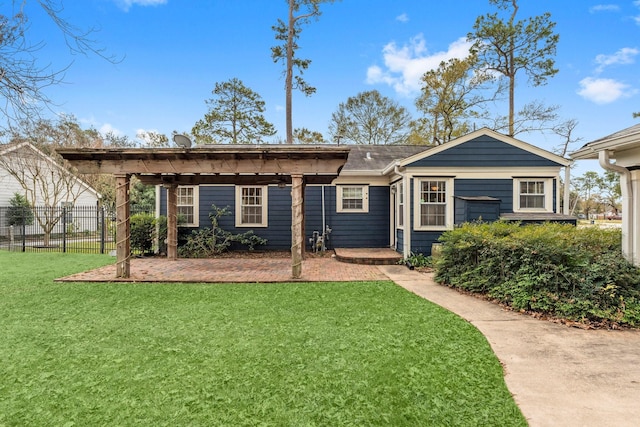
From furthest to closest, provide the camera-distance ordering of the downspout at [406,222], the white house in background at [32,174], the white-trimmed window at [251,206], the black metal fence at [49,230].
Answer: the white house in background at [32,174], the black metal fence at [49,230], the white-trimmed window at [251,206], the downspout at [406,222]

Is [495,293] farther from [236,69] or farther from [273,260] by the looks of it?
[236,69]

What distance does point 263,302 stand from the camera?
511cm

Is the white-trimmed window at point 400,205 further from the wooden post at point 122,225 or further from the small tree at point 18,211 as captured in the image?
the small tree at point 18,211

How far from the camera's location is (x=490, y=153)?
366 inches

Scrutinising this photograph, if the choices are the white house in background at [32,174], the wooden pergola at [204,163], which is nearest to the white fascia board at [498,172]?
the wooden pergola at [204,163]

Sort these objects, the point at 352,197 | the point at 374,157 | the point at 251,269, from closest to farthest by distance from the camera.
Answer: the point at 251,269
the point at 352,197
the point at 374,157

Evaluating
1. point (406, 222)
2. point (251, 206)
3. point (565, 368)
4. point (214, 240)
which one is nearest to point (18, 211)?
point (214, 240)

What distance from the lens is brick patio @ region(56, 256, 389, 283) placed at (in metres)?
→ 6.80

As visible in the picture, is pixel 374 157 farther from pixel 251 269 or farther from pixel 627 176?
pixel 627 176

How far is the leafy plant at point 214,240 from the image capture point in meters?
10.4

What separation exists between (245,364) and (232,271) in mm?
5037

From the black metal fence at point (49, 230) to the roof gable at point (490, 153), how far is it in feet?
40.1

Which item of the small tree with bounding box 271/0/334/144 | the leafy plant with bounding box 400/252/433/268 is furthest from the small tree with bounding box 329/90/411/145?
the leafy plant with bounding box 400/252/433/268

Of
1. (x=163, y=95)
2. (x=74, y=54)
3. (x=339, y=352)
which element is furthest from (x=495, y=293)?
(x=163, y=95)
